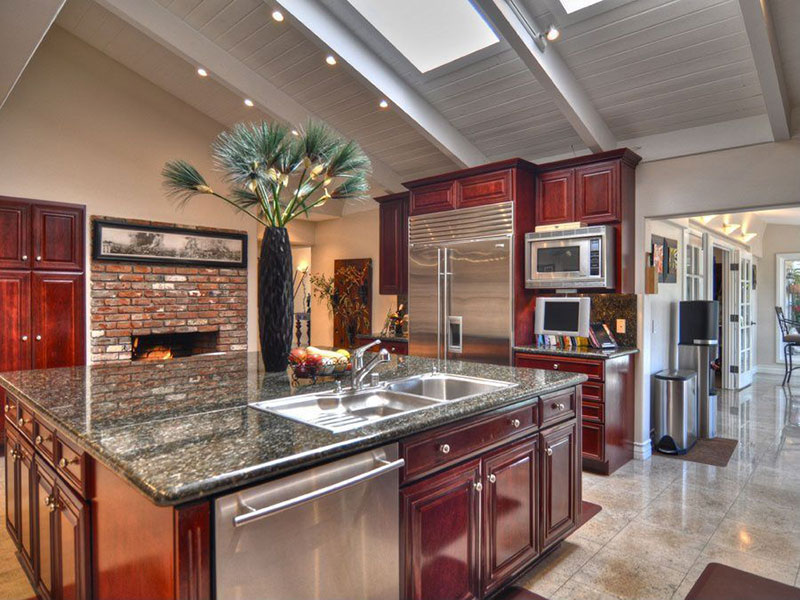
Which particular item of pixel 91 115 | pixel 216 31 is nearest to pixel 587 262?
pixel 216 31

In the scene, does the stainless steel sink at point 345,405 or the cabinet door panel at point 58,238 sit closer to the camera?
the stainless steel sink at point 345,405

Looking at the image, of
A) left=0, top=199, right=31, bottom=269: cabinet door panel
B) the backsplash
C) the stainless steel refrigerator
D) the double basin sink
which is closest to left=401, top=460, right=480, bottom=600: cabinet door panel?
the double basin sink

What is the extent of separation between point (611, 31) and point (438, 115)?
1700 mm

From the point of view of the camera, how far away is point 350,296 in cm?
693

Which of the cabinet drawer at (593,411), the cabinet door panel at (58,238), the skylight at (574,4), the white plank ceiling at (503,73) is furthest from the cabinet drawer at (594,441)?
the cabinet door panel at (58,238)

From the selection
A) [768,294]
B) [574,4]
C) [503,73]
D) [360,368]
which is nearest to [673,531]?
[360,368]

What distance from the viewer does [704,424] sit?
183 inches

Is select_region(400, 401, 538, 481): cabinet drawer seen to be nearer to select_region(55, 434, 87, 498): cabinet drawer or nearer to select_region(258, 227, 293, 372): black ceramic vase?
select_region(55, 434, 87, 498): cabinet drawer

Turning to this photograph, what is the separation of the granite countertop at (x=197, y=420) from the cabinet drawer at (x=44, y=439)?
9 centimetres

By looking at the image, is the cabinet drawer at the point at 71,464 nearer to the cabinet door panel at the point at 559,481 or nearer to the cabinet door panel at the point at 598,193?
the cabinet door panel at the point at 559,481

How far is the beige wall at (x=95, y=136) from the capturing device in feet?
15.0

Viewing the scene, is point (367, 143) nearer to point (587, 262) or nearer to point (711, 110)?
point (587, 262)

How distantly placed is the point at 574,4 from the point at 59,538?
385 cm

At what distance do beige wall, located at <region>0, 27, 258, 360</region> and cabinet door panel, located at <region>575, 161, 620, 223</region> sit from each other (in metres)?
4.07
